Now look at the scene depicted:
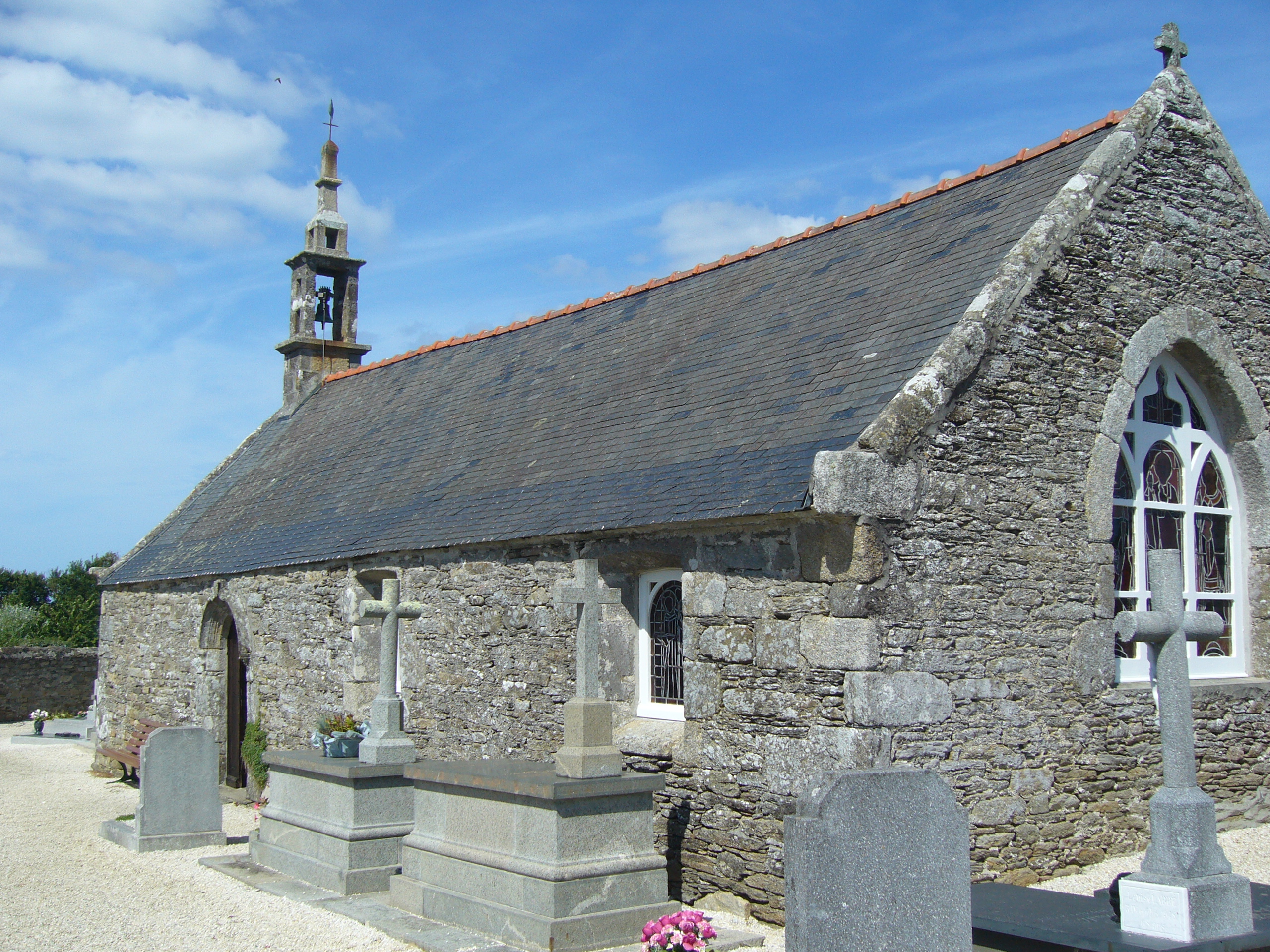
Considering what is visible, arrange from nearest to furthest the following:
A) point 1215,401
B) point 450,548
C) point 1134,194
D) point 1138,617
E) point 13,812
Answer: point 1138,617
point 1134,194
point 1215,401
point 450,548
point 13,812

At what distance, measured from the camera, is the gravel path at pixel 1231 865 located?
7.21 meters

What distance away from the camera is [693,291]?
41.2 ft

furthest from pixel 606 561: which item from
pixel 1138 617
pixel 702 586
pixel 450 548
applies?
pixel 1138 617

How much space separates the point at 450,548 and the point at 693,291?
4206 mm

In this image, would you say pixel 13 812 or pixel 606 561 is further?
pixel 13 812

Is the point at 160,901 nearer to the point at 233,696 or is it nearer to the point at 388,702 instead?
the point at 388,702

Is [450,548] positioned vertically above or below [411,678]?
above

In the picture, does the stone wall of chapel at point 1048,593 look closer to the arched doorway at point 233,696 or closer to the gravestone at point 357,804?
the gravestone at point 357,804

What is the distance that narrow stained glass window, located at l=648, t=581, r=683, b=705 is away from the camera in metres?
8.83

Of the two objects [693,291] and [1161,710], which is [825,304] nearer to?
[693,291]

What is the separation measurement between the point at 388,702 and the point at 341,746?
722 millimetres

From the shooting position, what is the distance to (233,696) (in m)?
14.9

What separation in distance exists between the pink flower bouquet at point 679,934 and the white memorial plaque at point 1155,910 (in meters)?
1.91

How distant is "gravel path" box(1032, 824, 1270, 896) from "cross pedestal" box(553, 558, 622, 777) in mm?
2779
